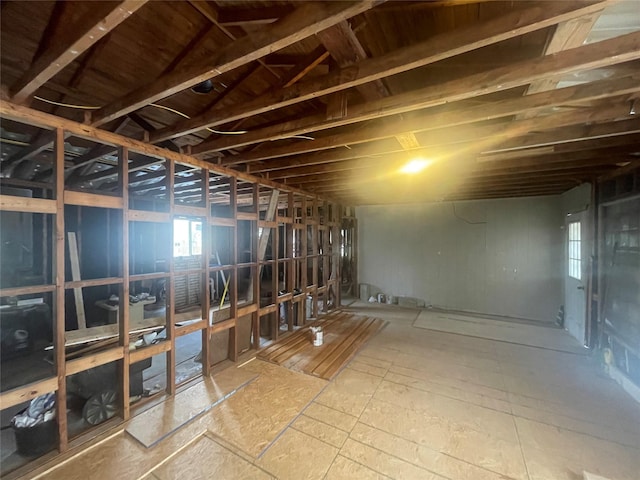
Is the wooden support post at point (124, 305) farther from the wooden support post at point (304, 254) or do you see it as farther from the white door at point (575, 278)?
the white door at point (575, 278)

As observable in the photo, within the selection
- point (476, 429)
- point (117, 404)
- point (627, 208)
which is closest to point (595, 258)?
point (627, 208)

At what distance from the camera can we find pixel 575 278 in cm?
467

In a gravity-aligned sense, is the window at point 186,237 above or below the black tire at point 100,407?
above

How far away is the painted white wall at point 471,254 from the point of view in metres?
5.52

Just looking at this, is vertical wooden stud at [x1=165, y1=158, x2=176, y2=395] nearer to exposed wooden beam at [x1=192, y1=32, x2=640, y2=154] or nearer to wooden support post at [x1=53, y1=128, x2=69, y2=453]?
wooden support post at [x1=53, y1=128, x2=69, y2=453]

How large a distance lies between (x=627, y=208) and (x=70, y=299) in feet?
26.4

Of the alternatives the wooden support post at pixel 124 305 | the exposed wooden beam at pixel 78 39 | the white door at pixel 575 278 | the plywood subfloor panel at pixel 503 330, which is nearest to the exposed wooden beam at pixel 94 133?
the wooden support post at pixel 124 305

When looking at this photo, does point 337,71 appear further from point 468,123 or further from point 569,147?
point 569,147

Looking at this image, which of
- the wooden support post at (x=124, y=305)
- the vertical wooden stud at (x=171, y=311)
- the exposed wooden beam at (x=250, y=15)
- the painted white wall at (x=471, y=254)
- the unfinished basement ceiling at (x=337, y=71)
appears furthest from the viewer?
the painted white wall at (x=471, y=254)

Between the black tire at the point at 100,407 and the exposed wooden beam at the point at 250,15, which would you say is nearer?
the exposed wooden beam at the point at 250,15

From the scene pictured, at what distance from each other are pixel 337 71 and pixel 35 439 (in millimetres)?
3563

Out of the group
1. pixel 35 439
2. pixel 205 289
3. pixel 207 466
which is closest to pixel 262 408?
pixel 207 466

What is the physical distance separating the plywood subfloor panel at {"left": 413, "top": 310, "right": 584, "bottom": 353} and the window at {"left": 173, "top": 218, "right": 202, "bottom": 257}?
6287 millimetres

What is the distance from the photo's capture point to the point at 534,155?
9.97ft
